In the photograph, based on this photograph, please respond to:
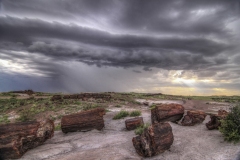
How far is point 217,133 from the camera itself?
430 inches

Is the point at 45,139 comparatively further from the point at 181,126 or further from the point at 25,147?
the point at 181,126

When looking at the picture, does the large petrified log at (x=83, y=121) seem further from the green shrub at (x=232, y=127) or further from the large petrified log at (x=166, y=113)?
the green shrub at (x=232, y=127)

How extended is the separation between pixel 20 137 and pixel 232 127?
35.6 feet

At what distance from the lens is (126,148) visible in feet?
31.6

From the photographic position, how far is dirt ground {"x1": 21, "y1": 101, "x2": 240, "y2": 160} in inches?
333

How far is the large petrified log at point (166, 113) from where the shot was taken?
537 inches

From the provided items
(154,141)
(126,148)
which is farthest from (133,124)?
(154,141)

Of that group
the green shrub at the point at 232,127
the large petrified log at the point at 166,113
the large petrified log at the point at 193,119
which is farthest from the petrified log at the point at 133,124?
the green shrub at the point at 232,127

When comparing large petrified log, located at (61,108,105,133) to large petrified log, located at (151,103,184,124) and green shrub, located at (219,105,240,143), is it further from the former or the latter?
green shrub, located at (219,105,240,143)

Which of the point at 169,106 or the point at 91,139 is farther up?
the point at 169,106

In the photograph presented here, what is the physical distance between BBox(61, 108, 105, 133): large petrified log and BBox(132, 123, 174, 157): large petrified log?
17.6 ft

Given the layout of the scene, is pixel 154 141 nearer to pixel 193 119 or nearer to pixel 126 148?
pixel 126 148

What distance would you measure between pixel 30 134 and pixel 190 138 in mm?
8556

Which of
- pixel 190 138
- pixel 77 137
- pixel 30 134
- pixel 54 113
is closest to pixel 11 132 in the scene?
pixel 30 134
